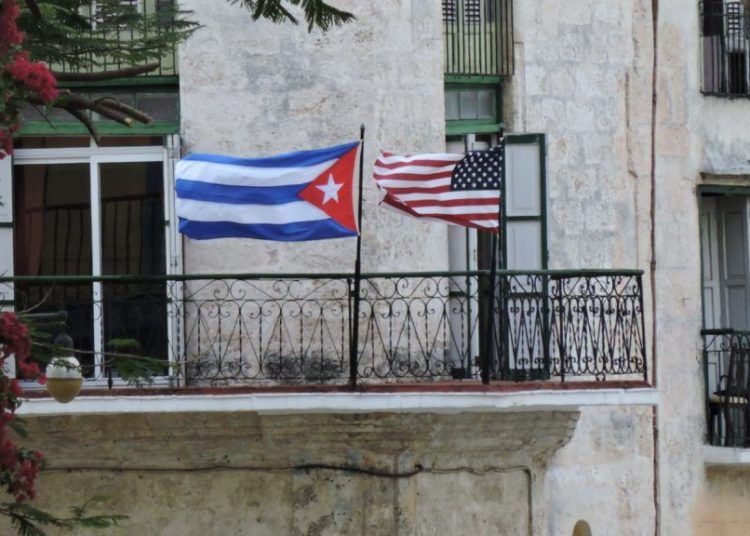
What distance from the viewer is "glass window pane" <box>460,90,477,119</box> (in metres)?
23.3

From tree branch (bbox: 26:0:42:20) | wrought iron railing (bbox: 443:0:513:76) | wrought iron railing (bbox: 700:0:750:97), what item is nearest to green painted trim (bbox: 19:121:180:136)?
wrought iron railing (bbox: 443:0:513:76)

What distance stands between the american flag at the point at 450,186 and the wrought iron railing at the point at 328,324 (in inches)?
33.0

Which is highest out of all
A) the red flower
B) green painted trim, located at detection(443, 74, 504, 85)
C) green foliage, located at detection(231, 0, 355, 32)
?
green foliage, located at detection(231, 0, 355, 32)

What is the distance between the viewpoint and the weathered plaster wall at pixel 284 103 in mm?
22250

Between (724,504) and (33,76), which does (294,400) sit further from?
(33,76)

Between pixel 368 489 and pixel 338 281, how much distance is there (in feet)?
5.87

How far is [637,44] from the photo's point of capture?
24094mm

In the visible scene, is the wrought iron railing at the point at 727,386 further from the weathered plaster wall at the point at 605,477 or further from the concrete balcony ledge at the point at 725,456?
the weathered plaster wall at the point at 605,477

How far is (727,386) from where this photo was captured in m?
24.3

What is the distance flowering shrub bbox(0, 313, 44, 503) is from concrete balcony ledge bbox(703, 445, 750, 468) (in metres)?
8.80

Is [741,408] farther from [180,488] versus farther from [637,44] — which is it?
[180,488]

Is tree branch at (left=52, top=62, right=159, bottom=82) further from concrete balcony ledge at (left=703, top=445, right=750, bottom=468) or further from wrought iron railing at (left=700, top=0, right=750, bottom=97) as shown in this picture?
concrete balcony ledge at (left=703, top=445, right=750, bottom=468)

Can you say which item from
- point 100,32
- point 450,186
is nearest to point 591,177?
point 450,186

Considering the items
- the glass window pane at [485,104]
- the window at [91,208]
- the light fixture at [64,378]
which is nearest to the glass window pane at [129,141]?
the window at [91,208]
